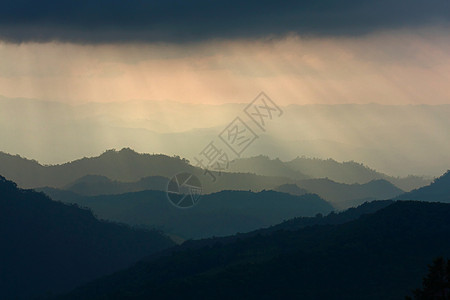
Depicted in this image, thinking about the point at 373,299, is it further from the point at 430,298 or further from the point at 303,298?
the point at 430,298

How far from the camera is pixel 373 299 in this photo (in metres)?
189

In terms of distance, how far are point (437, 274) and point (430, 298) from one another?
120 inches

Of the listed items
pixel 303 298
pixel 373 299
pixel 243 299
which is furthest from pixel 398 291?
pixel 243 299

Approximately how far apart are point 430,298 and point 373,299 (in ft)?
321

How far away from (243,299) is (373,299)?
33485 mm

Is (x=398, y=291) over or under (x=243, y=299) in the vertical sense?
under

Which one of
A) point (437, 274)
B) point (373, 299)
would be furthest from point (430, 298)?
point (373, 299)

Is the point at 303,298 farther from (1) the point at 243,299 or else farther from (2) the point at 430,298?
(2) the point at 430,298

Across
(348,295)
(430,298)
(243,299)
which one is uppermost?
(243,299)

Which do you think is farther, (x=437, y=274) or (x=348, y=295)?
(x=348, y=295)

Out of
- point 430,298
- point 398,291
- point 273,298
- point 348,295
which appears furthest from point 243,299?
point 430,298

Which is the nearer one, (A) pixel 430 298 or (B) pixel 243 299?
(A) pixel 430 298

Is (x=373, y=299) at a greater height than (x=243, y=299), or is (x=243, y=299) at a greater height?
(x=243, y=299)

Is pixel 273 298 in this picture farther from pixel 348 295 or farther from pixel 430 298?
pixel 430 298
